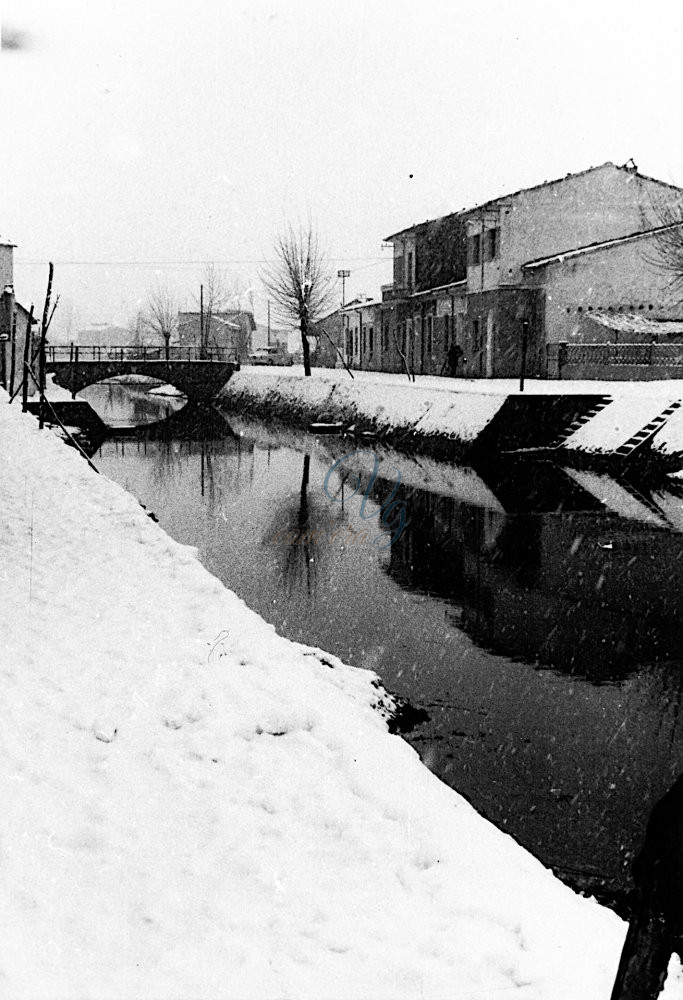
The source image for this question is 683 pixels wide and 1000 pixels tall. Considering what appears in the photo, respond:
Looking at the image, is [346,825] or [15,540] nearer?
[346,825]

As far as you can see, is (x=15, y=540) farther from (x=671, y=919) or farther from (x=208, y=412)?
(x=208, y=412)

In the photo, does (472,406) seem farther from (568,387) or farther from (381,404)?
(381,404)

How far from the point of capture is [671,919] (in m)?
2.50

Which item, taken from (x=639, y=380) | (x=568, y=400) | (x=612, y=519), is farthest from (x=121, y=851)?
(x=639, y=380)

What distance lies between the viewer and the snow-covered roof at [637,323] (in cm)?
3275

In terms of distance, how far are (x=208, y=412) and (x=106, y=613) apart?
40741 mm

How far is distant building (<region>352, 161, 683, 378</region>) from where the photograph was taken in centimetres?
3444

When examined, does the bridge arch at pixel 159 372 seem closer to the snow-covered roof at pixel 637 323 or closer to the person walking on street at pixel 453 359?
the person walking on street at pixel 453 359

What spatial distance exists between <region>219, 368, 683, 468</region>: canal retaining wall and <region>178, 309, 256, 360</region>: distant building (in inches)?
2468

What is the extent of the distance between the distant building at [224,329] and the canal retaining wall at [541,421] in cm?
6269

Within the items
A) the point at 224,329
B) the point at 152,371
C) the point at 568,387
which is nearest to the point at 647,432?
the point at 568,387

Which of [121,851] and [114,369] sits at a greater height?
[114,369]

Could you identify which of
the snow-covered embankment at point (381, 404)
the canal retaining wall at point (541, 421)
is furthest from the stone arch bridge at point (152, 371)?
the canal retaining wall at point (541, 421)

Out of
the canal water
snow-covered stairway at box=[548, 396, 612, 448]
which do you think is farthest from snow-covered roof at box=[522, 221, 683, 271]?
the canal water
